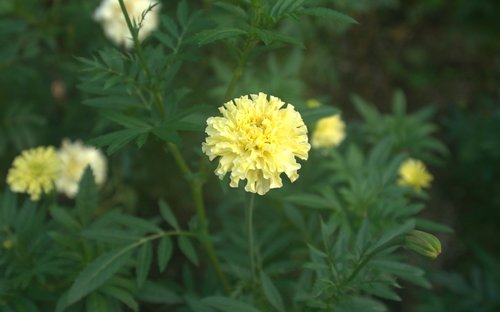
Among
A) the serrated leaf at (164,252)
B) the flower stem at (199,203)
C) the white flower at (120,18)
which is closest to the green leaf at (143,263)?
the serrated leaf at (164,252)

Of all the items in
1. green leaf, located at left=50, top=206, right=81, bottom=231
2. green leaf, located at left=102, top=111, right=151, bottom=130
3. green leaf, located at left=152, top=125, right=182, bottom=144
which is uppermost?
green leaf, located at left=102, top=111, right=151, bottom=130

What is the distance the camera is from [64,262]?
70.7 inches

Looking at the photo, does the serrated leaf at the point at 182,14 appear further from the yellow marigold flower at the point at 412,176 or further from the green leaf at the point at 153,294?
the yellow marigold flower at the point at 412,176

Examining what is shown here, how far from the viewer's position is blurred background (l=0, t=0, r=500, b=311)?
278cm

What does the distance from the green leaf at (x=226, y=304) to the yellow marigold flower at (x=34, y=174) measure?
0.78m

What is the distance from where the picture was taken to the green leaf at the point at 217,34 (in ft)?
4.50

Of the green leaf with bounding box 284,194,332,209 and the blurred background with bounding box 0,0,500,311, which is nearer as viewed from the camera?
the green leaf with bounding box 284,194,332,209

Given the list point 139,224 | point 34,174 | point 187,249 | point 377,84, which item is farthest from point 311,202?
point 377,84

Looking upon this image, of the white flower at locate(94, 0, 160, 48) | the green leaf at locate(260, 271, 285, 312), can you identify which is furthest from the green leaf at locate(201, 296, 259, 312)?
the white flower at locate(94, 0, 160, 48)

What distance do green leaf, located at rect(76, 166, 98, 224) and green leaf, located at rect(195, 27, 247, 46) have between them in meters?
0.73

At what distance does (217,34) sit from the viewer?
1.39 meters

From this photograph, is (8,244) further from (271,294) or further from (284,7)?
(284,7)

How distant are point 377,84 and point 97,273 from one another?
127 inches

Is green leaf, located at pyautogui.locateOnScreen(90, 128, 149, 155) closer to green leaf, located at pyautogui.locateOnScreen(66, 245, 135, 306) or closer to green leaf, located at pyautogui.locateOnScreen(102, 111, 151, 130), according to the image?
green leaf, located at pyautogui.locateOnScreen(102, 111, 151, 130)
